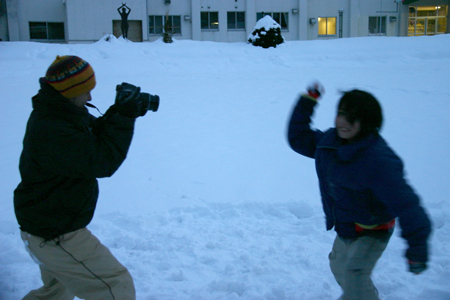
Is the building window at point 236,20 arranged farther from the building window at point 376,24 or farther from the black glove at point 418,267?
the black glove at point 418,267

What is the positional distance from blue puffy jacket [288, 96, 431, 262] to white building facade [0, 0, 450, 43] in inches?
864

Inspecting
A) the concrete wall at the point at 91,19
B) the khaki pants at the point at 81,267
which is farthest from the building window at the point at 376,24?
the khaki pants at the point at 81,267

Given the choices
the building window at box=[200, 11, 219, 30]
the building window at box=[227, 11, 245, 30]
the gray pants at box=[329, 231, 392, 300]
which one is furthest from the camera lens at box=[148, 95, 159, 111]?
the building window at box=[227, 11, 245, 30]

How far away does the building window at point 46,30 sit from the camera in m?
23.4

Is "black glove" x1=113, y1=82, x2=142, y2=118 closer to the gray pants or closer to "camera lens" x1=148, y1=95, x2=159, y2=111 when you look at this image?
"camera lens" x1=148, y1=95, x2=159, y2=111

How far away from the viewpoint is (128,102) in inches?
75.0

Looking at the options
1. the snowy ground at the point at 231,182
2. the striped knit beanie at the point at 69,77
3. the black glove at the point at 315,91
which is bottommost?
the snowy ground at the point at 231,182

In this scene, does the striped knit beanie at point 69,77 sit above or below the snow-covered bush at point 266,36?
below

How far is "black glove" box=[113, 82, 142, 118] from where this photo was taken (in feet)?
6.21

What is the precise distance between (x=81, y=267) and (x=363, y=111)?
1.58 meters

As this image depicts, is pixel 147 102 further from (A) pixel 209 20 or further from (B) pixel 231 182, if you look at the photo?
(A) pixel 209 20

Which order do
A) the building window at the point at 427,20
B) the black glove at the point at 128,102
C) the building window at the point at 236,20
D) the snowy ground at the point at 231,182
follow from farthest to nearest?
the building window at the point at 427,20, the building window at the point at 236,20, the snowy ground at the point at 231,182, the black glove at the point at 128,102

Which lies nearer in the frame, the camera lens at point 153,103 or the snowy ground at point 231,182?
the camera lens at point 153,103

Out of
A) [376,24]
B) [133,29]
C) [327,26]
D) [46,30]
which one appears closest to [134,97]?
[133,29]
